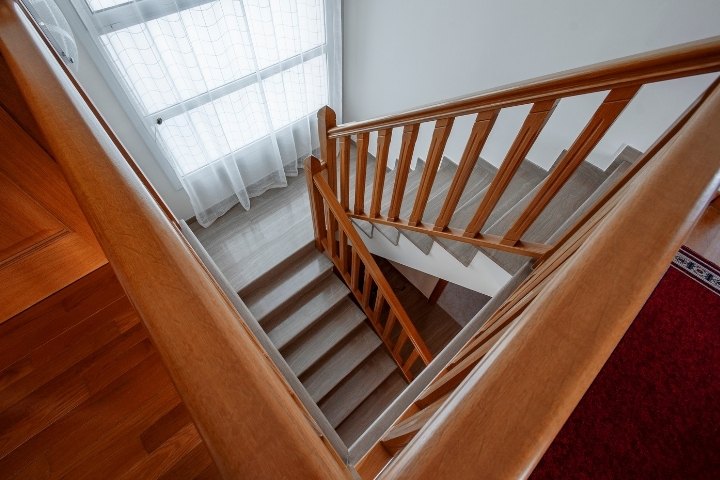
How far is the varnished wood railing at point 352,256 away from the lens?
6.39 feet

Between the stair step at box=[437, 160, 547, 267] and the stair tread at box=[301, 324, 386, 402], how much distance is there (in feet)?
4.66

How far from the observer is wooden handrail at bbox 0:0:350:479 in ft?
1.02

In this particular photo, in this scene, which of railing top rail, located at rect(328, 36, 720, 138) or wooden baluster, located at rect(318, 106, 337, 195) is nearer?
railing top rail, located at rect(328, 36, 720, 138)

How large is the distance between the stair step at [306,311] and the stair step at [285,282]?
82 millimetres

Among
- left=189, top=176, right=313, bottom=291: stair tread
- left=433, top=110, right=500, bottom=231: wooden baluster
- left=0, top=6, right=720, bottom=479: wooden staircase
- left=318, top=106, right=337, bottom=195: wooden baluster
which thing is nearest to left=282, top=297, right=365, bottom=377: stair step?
left=189, top=176, right=313, bottom=291: stair tread

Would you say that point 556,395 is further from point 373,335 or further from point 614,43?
point 373,335

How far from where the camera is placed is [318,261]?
2912 mm

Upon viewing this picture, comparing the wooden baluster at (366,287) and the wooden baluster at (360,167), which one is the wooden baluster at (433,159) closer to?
the wooden baluster at (360,167)

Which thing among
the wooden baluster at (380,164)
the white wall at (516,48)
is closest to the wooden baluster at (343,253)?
the wooden baluster at (380,164)

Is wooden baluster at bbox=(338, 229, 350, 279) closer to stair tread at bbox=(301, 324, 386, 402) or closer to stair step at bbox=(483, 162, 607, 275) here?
stair tread at bbox=(301, 324, 386, 402)

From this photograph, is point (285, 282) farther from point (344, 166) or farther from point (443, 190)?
point (443, 190)

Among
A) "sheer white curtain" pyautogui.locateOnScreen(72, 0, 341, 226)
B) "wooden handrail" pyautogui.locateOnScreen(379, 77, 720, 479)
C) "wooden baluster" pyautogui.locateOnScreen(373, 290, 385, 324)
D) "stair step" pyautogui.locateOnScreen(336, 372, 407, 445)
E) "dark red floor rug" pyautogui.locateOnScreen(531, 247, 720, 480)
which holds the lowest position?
"dark red floor rug" pyautogui.locateOnScreen(531, 247, 720, 480)

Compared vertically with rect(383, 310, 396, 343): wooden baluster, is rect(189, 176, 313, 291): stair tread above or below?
above

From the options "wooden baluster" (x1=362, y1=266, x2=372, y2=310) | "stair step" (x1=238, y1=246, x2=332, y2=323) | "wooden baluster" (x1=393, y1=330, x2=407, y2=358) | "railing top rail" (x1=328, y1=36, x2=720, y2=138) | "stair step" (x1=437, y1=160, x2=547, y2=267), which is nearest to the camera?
"railing top rail" (x1=328, y1=36, x2=720, y2=138)
